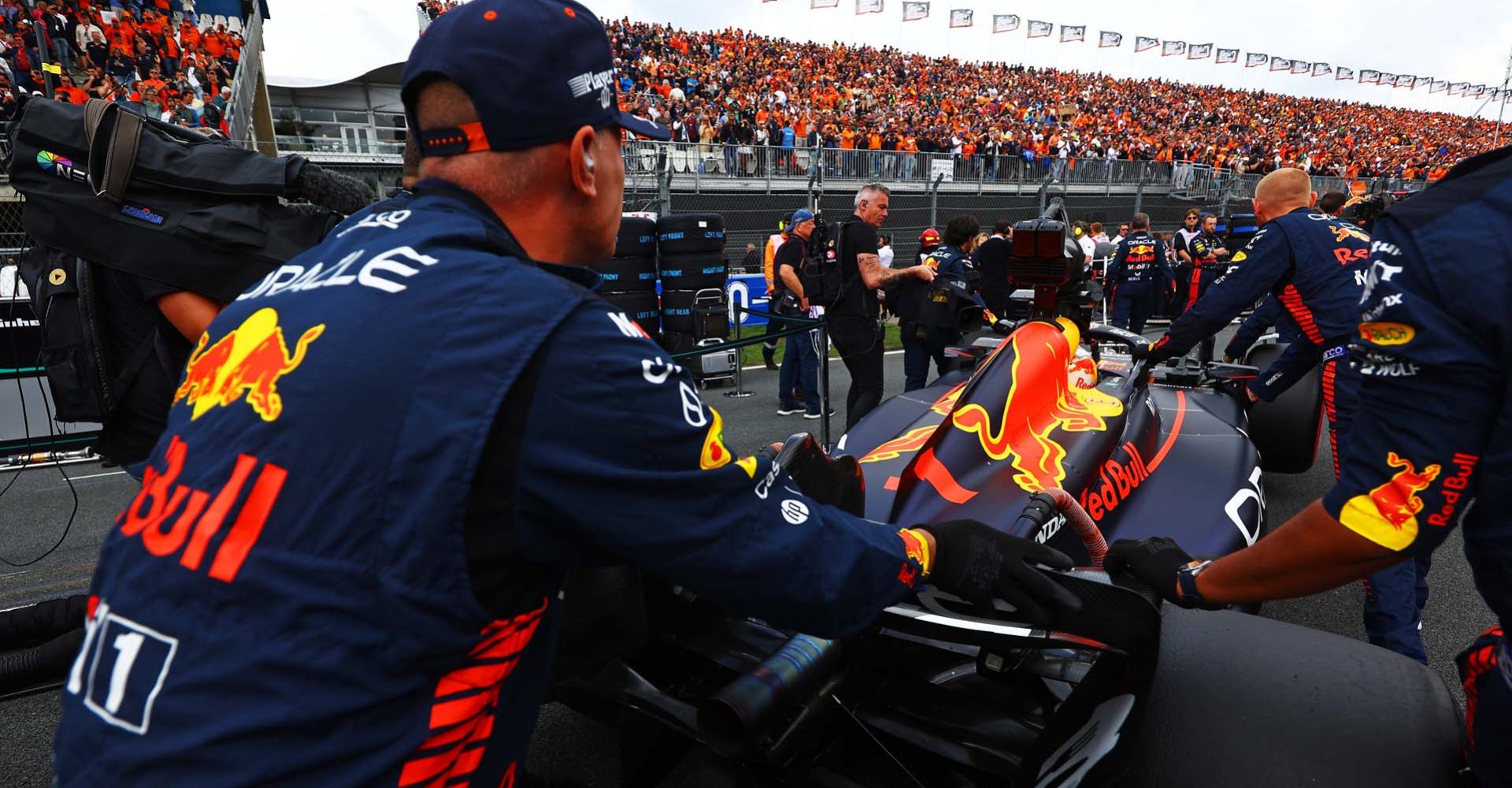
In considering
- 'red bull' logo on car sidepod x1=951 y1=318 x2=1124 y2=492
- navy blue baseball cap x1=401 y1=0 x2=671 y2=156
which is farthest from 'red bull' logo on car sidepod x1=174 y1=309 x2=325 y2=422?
'red bull' logo on car sidepod x1=951 y1=318 x2=1124 y2=492

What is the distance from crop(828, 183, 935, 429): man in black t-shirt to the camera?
587cm

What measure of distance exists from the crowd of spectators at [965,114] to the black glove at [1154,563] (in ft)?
47.0

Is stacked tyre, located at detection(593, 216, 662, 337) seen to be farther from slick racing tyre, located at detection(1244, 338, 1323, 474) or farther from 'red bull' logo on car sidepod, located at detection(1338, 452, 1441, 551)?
'red bull' logo on car sidepod, located at detection(1338, 452, 1441, 551)

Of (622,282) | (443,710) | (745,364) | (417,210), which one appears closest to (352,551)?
(443,710)

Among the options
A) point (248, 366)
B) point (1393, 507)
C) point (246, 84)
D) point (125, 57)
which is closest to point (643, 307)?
point (248, 366)

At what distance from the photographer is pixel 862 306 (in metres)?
5.98

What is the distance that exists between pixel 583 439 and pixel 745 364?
29.6 feet

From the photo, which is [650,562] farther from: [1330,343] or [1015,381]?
[1330,343]

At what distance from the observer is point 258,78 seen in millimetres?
19156

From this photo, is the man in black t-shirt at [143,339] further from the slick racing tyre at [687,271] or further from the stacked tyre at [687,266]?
the slick racing tyre at [687,271]

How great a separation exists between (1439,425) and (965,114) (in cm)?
3273

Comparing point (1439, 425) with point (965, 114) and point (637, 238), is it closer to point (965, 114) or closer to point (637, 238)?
point (637, 238)

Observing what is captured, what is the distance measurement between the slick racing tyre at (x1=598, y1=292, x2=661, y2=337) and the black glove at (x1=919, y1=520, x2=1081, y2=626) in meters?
7.74

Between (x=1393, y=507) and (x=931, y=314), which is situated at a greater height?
(x=1393, y=507)
